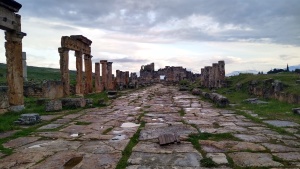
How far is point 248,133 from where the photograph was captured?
22.1 ft

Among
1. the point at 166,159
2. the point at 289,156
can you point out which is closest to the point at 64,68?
the point at 166,159

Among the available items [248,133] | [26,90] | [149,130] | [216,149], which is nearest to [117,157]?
[216,149]

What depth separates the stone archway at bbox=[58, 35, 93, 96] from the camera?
678 inches

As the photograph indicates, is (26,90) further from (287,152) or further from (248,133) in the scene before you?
(287,152)

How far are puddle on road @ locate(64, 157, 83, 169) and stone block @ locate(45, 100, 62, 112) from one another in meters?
6.86

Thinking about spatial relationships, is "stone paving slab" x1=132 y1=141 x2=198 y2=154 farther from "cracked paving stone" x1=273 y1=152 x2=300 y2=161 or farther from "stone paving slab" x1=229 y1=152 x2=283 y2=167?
"cracked paving stone" x1=273 y1=152 x2=300 y2=161

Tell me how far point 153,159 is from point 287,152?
2481 millimetres

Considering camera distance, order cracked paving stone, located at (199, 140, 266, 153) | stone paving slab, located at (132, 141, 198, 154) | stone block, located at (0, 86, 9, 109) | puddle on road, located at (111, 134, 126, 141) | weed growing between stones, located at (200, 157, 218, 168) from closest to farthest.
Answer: weed growing between stones, located at (200, 157, 218, 168) < stone paving slab, located at (132, 141, 198, 154) < cracked paving stone, located at (199, 140, 266, 153) < puddle on road, located at (111, 134, 126, 141) < stone block, located at (0, 86, 9, 109)

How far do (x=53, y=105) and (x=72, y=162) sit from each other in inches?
282

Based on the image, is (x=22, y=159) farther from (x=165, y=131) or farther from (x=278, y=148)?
(x=278, y=148)

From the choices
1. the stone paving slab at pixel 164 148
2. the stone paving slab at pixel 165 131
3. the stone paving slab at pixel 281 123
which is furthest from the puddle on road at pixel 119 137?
the stone paving slab at pixel 281 123

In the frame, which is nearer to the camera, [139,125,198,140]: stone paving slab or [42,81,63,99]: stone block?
[139,125,198,140]: stone paving slab

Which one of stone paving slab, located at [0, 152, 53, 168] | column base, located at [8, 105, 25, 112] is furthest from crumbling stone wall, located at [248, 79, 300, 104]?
column base, located at [8, 105, 25, 112]

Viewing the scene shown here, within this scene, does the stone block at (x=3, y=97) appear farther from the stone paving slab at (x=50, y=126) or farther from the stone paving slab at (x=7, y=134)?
the stone paving slab at (x=7, y=134)
